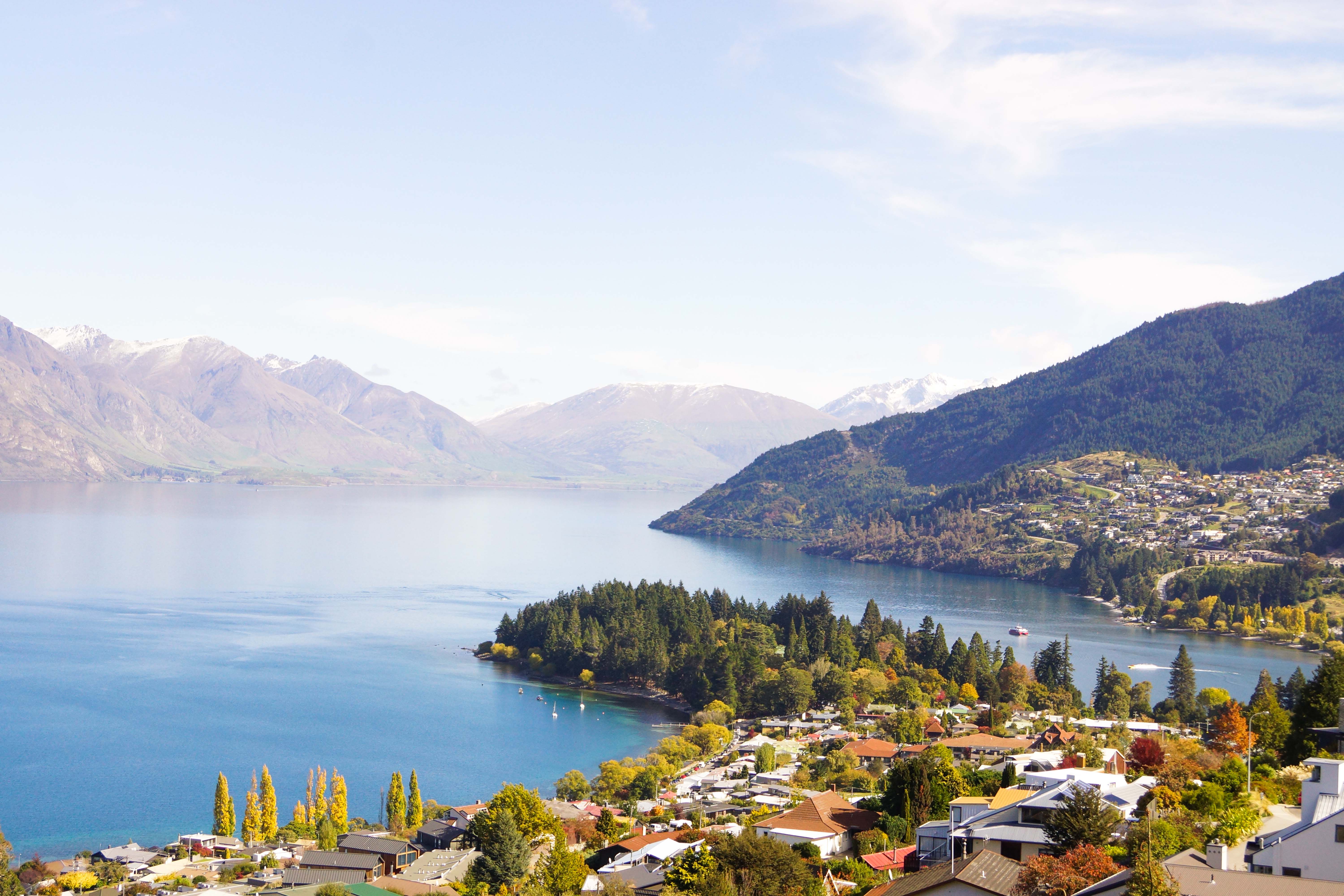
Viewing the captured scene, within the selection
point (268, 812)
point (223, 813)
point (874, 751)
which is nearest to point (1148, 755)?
point (874, 751)

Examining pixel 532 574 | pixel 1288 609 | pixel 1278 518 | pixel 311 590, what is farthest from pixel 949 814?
pixel 1278 518

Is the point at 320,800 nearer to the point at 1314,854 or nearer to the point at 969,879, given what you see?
the point at 969,879

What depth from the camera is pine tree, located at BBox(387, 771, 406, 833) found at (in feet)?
120

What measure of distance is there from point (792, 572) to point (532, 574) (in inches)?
1130

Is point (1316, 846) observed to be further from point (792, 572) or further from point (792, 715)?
point (792, 572)

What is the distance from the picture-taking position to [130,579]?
100 m

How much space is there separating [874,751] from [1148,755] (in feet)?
37.4

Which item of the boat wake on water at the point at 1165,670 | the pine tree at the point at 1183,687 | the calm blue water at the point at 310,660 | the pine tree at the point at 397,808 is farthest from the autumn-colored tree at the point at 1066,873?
the boat wake on water at the point at 1165,670

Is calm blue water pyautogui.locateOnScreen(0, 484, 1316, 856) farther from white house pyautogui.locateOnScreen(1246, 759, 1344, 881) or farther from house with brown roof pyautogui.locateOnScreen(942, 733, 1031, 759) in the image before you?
white house pyautogui.locateOnScreen(1246, 759, 1344, 881)

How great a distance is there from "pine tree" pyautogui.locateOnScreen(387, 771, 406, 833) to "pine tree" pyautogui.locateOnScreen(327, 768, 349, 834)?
1355mm

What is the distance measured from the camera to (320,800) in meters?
38.5

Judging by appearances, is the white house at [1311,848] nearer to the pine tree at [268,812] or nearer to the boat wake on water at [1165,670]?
the pine tree at [268,812]

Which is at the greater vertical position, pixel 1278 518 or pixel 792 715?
pixel 1278 518

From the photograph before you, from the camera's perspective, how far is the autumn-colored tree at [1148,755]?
99.5 ft
